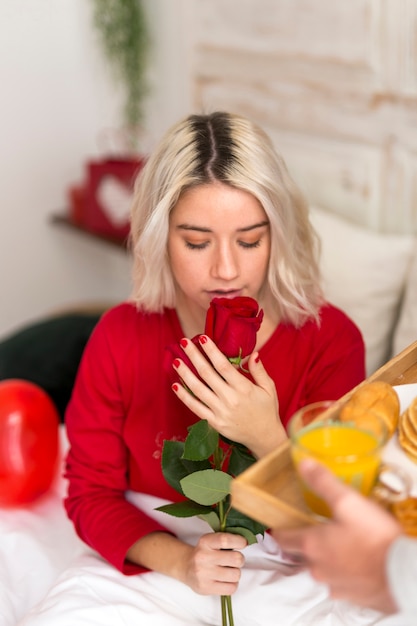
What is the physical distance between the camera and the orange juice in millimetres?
806

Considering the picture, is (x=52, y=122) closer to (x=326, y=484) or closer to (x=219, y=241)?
(x=219, y=241)

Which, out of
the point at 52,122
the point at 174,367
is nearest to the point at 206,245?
the point at 174,367

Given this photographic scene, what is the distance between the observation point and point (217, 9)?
2.37m

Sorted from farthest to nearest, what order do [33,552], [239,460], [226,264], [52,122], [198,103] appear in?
1. [52,122]
2. [198,103]
3. [33,552]
4. [226,264]
5. [239,460]

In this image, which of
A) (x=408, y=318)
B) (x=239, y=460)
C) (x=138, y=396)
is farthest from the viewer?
(x=408, y=318)

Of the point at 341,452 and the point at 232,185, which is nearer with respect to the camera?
the point at 341,452

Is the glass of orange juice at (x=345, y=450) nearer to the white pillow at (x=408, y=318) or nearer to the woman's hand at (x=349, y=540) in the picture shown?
the woman's hand at (x=349, y=540)

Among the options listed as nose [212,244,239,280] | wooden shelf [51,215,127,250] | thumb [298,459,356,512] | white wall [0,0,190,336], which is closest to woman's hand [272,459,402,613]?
thumb [298,459,356,512]

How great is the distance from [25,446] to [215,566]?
70 centimetres

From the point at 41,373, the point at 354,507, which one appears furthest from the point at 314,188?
the point at 354,507

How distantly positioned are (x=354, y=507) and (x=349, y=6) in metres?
1.47

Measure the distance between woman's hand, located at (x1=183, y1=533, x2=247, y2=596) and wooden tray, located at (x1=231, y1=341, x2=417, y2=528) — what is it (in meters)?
0.31

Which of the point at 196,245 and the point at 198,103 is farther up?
the point at 198,103

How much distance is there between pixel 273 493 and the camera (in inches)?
34.5
